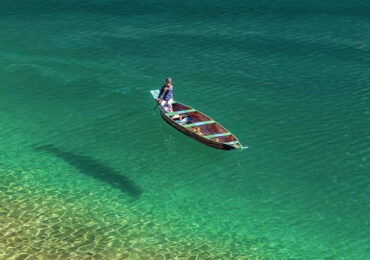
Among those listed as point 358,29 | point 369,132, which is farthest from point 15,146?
point 358,29

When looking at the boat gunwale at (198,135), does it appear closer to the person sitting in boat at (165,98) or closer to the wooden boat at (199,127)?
the wooden boat at (199,127)

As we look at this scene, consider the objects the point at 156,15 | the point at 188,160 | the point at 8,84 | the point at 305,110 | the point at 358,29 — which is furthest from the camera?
the point at 156,15

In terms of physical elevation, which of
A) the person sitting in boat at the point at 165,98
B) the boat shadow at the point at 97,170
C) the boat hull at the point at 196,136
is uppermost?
the person sitting in boat at the point at 165,98

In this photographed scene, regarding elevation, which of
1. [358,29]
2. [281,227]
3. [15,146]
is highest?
[358,29]

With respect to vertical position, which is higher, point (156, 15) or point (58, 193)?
point (156, 15)

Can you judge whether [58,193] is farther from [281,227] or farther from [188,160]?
[281,227]

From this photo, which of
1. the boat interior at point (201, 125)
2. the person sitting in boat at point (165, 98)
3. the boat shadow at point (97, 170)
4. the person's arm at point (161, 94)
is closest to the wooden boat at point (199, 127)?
the boat interior at point (201, 125)
